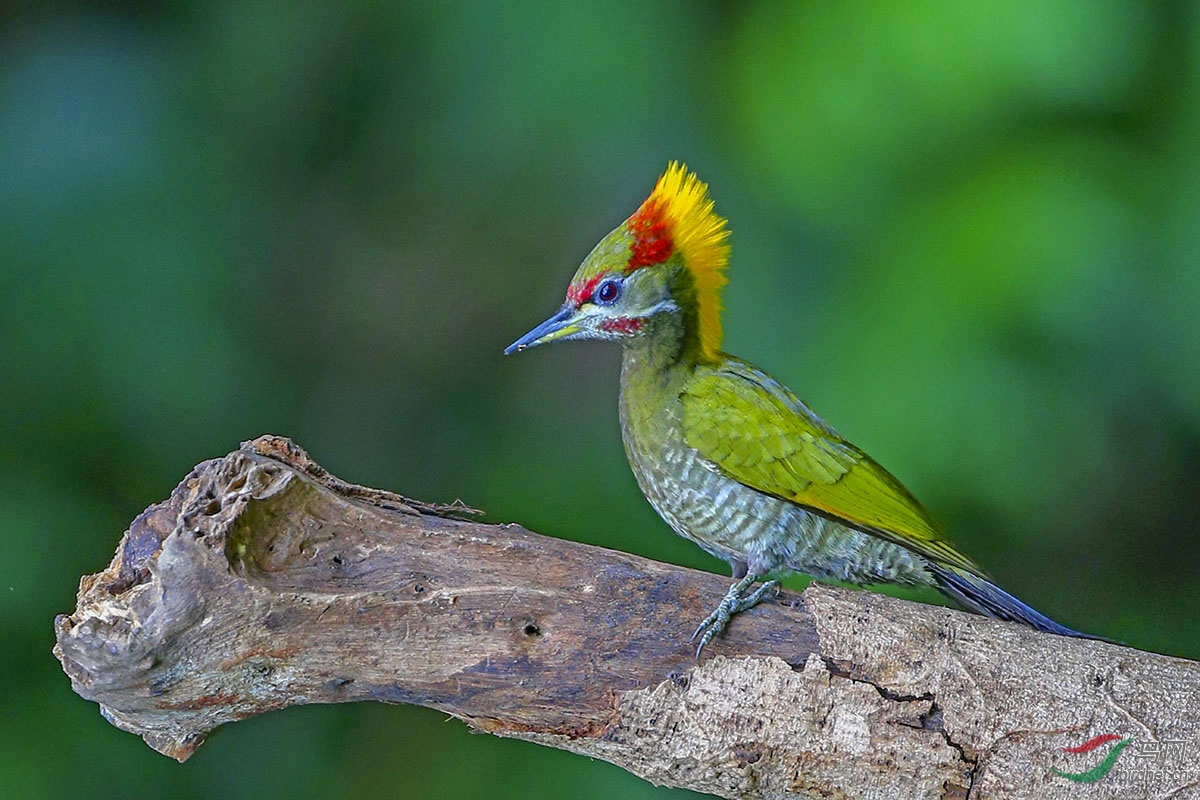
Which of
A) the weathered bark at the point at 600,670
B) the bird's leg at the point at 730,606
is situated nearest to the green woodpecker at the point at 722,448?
the bird's leg at the point at 730,606

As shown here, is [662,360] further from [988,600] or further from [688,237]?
[988,600]

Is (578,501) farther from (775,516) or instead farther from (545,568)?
(545,568)

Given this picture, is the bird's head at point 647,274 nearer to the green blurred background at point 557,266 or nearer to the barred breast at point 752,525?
the barred breast at point 752,525

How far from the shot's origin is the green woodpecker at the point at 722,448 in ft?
7.62

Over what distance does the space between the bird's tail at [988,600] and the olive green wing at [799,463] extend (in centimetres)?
3

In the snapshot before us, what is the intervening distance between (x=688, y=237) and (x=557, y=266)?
51.6 inches

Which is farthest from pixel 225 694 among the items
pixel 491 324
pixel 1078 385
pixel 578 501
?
pixel 1078 385

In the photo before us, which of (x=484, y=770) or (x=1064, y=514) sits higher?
(x=1064, y=514)

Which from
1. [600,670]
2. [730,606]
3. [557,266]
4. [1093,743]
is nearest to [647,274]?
[730,606]

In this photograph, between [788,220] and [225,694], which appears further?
[788,220]

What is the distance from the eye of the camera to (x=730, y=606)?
1995 mm

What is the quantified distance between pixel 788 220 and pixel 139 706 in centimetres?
203

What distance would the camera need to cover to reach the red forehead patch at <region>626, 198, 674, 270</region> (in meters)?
2.38

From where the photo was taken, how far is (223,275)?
3.36m
